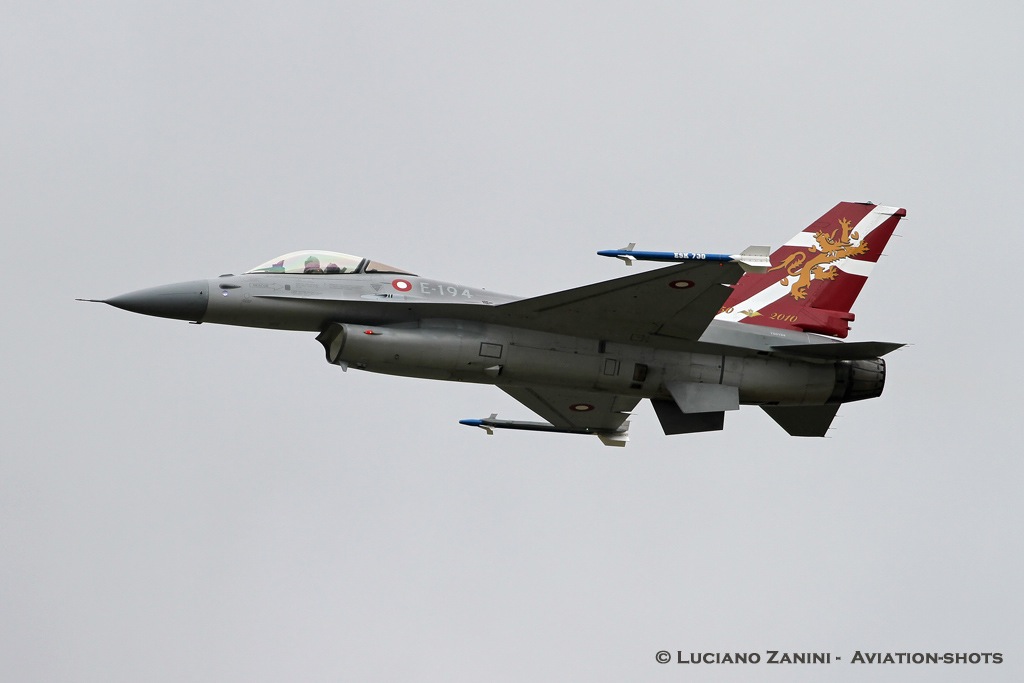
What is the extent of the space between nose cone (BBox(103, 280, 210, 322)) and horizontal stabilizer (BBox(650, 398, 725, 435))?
25.5 ft

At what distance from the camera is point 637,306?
71.5 ft

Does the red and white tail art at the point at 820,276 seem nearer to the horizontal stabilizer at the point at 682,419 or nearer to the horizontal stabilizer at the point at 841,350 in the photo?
the horizontal stabilizer at the point at 841,350

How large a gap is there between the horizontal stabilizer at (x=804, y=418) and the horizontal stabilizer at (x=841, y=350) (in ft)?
4.26

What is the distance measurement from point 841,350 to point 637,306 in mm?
3763

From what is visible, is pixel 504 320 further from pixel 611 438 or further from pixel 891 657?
pixel 891 657

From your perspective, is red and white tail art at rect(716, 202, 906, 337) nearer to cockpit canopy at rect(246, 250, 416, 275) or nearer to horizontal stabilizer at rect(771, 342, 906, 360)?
horizontal stabilizer at rect(771, 342, 906, 360)

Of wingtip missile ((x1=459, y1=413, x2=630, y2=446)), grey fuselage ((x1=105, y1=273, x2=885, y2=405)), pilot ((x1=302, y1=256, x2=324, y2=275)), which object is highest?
pilot ((x1=302, y1=256, x2=324, y2=275))

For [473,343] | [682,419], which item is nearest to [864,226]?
[682,419]

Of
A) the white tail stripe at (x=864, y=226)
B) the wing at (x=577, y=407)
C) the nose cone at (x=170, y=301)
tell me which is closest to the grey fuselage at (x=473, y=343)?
Result: the nose cone at (x=170, y=301)

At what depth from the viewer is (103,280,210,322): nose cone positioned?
20266 mm

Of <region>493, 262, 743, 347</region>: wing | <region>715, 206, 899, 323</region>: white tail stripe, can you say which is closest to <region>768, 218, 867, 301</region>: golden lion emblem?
<region>715, 206, 899, 323</region>: white tail stripe

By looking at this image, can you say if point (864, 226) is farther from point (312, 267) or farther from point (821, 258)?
point (312, 267)

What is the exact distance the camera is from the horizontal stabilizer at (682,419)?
75.2ft

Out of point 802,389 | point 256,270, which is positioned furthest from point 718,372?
point 256,270
